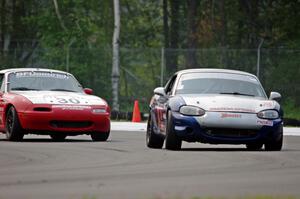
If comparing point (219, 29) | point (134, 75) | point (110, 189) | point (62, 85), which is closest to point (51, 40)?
point (134, 75)

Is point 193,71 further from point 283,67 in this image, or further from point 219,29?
point 219,29

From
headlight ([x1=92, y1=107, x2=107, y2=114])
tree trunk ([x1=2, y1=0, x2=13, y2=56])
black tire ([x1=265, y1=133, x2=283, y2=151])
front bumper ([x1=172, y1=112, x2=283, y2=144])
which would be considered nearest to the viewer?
front bumper ([x1=172, y1=112, x2=283, y2=144])

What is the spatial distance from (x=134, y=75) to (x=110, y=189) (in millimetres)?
27166

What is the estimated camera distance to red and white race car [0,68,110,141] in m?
19.1

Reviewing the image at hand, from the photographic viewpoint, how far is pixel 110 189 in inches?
406

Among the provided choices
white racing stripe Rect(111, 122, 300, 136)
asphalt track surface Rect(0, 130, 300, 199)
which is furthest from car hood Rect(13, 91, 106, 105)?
white racing stripe Rect(111, 122, 300, 136)

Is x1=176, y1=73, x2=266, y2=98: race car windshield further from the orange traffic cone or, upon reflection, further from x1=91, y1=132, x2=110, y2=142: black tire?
the orange traffic cone

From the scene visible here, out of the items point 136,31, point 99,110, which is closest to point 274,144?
point 99,110

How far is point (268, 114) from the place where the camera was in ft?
54.4

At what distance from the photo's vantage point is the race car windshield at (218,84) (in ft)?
57.3

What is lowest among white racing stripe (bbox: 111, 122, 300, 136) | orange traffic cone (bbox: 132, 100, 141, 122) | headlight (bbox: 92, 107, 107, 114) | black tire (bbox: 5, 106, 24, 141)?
orange traffic cone (bbox: 132, 100, 141, 122)

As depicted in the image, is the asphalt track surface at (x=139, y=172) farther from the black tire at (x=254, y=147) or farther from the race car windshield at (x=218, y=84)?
the race car windshield at (x=218, y=84)

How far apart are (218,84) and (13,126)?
147 inches

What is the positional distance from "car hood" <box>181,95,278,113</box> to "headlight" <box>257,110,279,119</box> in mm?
67
